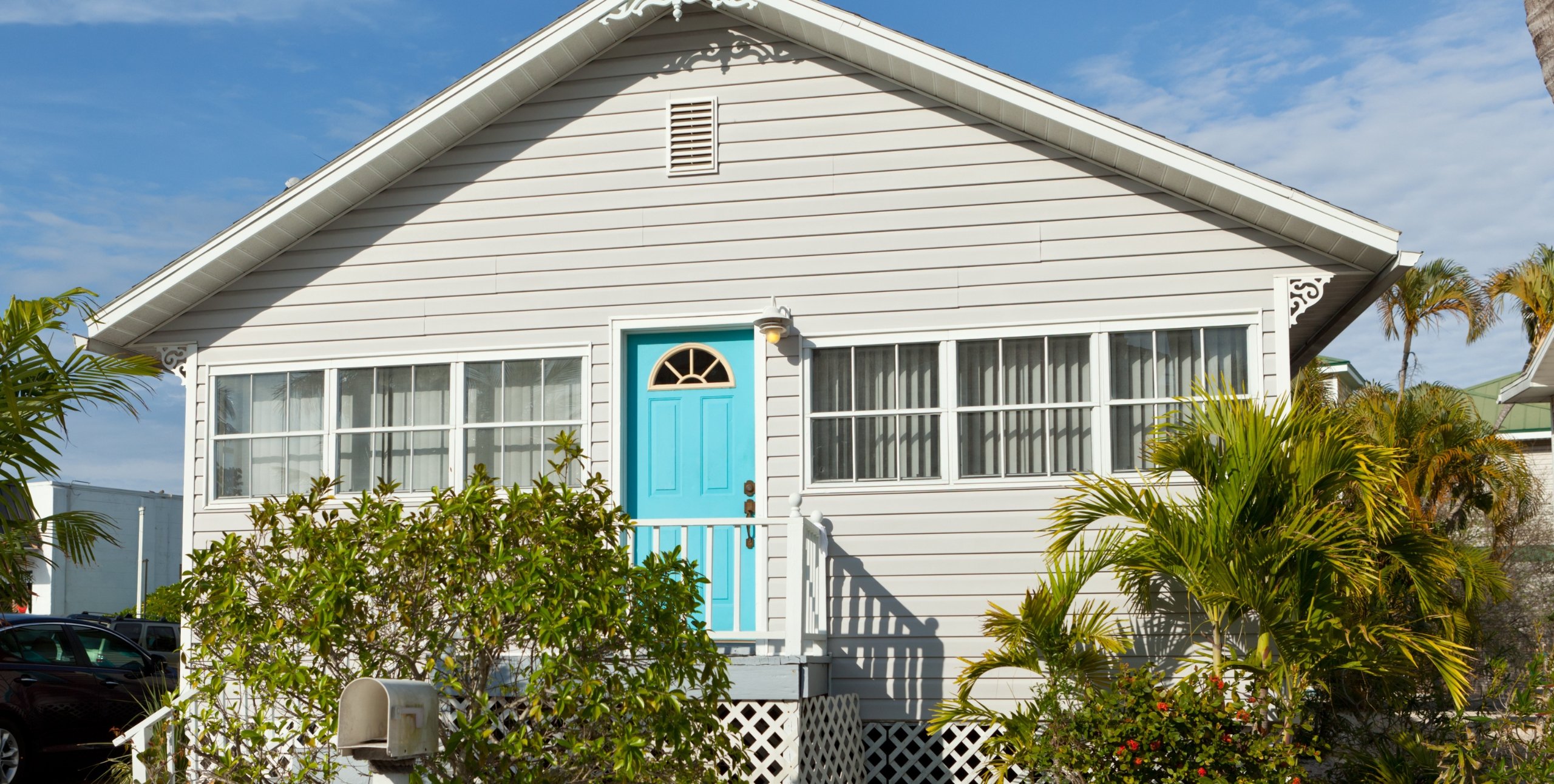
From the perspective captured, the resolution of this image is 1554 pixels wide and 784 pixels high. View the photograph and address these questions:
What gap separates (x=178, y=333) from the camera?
9750mm

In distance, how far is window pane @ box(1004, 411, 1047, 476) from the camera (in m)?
8.45

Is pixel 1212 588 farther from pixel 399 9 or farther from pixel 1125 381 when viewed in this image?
pixel 399 9

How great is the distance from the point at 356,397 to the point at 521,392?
4.31ft

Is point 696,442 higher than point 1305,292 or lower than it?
lower

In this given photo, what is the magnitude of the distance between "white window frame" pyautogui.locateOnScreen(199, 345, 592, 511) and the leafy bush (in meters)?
3.27

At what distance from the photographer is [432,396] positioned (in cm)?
936

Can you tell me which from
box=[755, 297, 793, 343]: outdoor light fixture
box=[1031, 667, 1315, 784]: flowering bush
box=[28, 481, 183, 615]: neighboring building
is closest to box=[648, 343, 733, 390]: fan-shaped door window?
box=[755, 297, 793, 343]: outdoor light fixture

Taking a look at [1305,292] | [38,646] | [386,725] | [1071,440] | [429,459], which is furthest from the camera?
[38,646]

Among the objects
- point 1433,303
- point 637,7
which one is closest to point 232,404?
point 637,7

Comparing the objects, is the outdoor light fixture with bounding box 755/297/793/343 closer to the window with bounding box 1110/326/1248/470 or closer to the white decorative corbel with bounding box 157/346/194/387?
the window with bounding box 1110/326/1248/470

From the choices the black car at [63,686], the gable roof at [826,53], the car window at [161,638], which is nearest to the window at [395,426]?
the gable roof at [826,53]

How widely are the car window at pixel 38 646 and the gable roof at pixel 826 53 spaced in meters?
2.69

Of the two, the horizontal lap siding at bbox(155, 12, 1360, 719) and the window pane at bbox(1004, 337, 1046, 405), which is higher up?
the horizontal lap siding at bbox(155, 12, 1360, 719)

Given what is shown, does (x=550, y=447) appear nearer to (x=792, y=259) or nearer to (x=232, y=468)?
(x=792, y=259)
